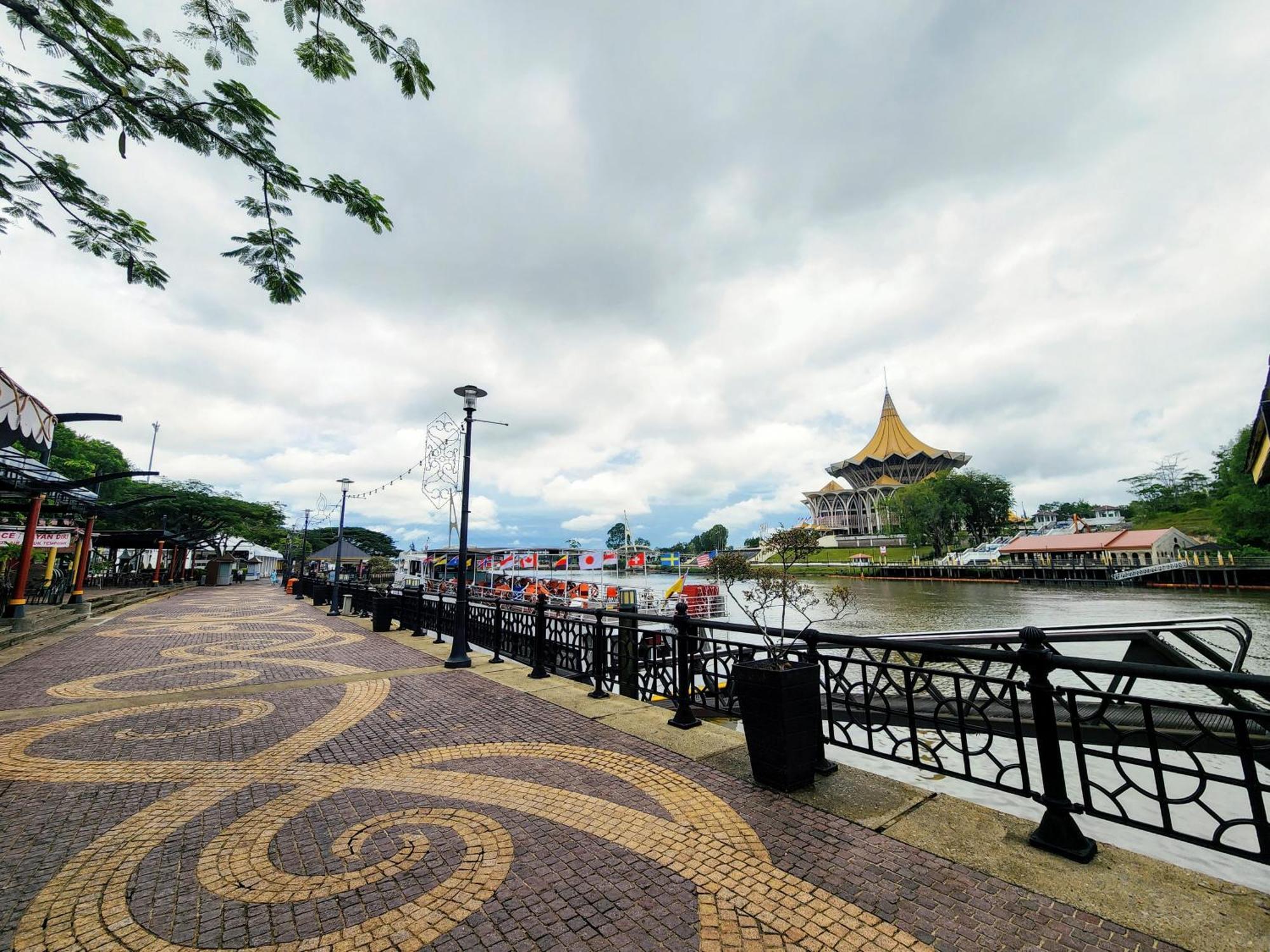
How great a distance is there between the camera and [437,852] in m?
3.17

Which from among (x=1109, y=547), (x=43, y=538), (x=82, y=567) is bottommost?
(x=82, y=567)

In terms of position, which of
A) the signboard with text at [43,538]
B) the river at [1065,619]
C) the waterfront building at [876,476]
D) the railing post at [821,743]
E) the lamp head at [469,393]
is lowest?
the river at [1065,619]

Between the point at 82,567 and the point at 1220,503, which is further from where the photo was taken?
the point at 1220,503

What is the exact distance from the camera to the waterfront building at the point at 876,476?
107938 mm

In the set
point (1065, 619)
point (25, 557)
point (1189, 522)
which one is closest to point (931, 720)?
point (25, 557)

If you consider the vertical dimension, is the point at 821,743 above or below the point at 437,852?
above

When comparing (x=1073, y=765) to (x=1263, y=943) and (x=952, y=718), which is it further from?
(x=1263, y=943)

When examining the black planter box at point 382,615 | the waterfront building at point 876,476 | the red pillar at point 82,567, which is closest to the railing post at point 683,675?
the black planter box at point 382,615

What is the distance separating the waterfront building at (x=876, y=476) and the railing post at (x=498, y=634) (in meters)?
100.0

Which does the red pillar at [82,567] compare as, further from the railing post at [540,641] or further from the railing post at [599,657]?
the railing post at [599,657]

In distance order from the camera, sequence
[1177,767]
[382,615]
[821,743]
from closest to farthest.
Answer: [1177,767], [821,743], [382,615]

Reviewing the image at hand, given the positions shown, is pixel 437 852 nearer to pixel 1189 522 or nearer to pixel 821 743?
pixel 821 743

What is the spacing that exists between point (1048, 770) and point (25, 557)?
1988 centimetres

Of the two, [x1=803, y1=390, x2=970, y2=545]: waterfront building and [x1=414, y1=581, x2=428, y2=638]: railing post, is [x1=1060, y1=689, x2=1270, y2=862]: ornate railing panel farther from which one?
[x1=803, y1=390, x2=970, y2=545]: waterfront building
